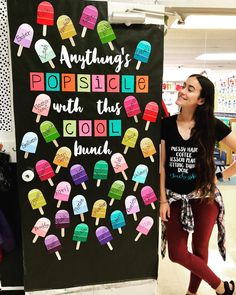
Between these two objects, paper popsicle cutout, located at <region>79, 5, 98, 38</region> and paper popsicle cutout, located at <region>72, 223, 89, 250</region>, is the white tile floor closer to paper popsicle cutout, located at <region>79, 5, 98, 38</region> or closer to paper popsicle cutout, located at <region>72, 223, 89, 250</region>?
paper popsicle cutout, located at <region>72, 223, 89, 250</region>

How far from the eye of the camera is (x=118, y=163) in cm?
206

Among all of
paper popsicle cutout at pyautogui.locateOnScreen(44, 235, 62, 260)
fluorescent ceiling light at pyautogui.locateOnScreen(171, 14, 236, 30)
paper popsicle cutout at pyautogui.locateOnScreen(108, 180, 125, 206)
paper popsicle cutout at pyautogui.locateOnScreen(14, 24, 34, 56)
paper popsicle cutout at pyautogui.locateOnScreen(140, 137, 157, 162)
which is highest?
fluorescent ceiling light at pyautogui.locateOnScreen(171, 14, 236, 30)

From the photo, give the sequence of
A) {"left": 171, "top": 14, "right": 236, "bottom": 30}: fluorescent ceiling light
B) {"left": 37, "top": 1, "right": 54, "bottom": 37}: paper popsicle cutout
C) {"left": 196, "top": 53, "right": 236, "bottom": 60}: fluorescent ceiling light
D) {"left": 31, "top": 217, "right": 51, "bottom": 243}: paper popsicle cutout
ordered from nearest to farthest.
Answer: {"left": 37, "top": 1, "right": 54, "bottom": 37}: paper popsicle cutout, {"left": 31, "top": 217, "right": 51, "bottom": 243}: paper popsicle cutout, {"left": 171, "top": 14, "right": 236, "bottom": 30}: fluorescent ceiling light, {"left": 196, "top": 53, "right": 236, "bottom": 60}: fluorescent ceiling light

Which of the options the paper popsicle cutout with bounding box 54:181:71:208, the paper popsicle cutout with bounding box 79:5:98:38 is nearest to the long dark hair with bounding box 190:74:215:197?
the paper popsicle cutout with bounding box 79:5:98:38

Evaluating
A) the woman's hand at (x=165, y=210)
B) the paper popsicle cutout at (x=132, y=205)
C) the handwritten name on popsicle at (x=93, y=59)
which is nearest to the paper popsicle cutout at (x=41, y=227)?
the paper popsicle cutout at (x=132, y=205)

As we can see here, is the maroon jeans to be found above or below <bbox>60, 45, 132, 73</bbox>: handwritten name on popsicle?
below

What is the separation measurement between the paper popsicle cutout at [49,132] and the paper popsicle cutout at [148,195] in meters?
0.67

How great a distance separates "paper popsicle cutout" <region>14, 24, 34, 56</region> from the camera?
71.6 inches

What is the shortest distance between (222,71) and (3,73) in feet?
32.3

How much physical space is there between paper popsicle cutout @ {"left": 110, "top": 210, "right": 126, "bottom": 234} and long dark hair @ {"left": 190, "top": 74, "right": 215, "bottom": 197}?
1.76 feet

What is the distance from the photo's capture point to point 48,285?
2150mm

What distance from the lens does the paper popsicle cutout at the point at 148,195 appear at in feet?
6.99

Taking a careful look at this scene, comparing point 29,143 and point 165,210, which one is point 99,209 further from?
point 29,143

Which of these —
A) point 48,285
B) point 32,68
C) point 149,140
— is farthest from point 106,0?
point 48,285
